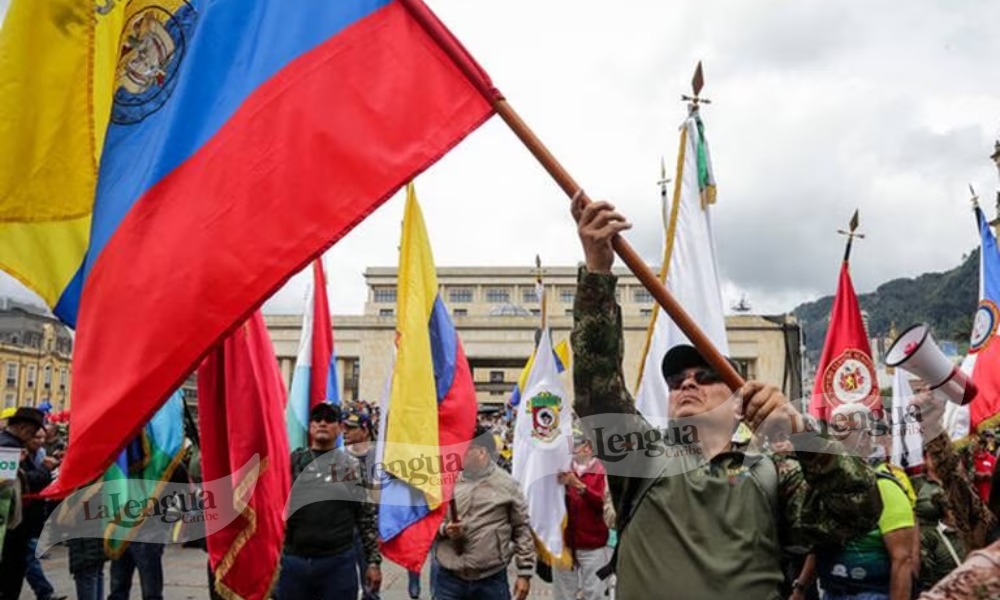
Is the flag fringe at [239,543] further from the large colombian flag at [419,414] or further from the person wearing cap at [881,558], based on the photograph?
the person wearing cap at [881,558]

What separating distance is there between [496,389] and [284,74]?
79.2m

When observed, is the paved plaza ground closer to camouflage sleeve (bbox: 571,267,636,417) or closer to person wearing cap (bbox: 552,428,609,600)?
person wearing cap (bbox: 552,428,609,600)

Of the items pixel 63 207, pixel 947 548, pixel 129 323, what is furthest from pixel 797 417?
pixel 947 548

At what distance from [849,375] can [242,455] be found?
5736 mm

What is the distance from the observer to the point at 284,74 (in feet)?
10.1

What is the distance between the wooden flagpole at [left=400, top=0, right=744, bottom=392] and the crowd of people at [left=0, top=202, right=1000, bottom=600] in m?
0.08

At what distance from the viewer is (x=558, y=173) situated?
2.52 metres

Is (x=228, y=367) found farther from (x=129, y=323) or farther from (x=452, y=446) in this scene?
(x=452, y=446)

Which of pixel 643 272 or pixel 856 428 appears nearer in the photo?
pixel 643 272

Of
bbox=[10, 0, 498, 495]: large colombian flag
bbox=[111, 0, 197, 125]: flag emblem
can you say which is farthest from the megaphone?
bbox=[111, 0, 197, 125]: flag emblem

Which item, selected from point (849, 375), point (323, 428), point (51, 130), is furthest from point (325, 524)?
point (849, 375)

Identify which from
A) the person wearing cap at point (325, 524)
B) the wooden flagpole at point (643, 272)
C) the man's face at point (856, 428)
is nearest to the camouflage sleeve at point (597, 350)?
the wooden flagpole at point (643, 272)

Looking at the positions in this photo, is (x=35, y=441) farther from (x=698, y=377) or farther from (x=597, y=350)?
(x=698, y=377)

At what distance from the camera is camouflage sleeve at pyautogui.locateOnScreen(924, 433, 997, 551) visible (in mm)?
3229
